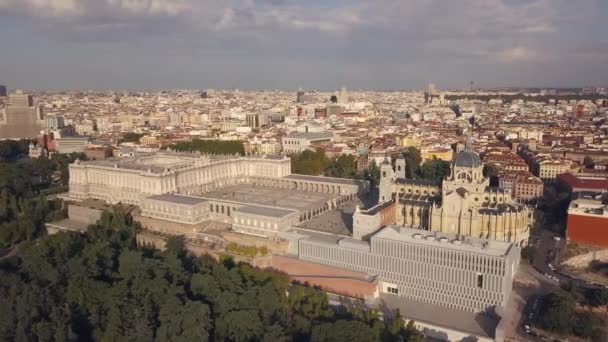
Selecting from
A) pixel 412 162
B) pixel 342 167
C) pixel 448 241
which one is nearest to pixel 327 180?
pixel 342 167

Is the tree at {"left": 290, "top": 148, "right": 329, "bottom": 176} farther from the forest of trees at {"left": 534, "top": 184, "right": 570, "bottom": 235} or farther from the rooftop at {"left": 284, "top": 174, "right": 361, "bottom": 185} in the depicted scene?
the forest of trees at {"left": 534, "top": 184, "right": 570, "bottom": 235}

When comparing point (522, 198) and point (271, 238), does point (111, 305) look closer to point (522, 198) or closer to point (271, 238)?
point (271, 238)

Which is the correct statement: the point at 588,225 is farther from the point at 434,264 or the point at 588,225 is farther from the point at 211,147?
the point at 211,147

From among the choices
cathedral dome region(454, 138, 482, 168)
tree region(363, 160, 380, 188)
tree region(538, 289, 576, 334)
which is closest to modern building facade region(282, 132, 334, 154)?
tree region(363, 160, 380, 188)

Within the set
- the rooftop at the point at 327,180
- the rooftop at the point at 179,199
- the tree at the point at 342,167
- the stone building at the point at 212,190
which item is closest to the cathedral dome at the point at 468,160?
the stone building at the point at 212,190

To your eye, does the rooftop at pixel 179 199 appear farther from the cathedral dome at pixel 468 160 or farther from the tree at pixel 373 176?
the cathedral dome at pixel 468 160

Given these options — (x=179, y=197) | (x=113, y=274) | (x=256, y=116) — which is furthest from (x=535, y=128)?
(x=113, y=274)
